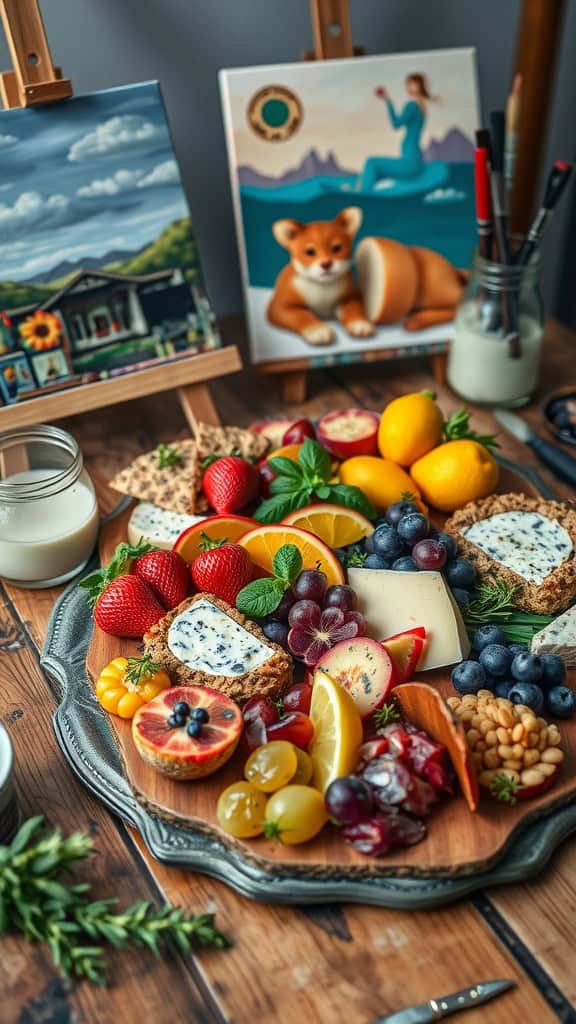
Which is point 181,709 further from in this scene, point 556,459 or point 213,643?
point 556,459

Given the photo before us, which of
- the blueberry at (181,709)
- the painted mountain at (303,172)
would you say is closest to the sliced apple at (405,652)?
the blueberry at (181,709)

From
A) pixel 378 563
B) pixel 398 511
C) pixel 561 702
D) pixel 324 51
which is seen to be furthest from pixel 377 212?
pixel 561 702

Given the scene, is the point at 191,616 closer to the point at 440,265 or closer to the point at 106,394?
the point at 106,394

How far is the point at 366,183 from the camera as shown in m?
2.29

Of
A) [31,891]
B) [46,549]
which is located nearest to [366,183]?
[46,549]

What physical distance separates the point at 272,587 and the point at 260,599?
3cm

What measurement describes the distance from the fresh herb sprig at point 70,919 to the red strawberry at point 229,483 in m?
0.74

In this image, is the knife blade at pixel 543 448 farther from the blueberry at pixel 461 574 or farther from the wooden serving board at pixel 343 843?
the wooden serving board at pixel 343 843

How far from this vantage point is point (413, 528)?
1.73 m

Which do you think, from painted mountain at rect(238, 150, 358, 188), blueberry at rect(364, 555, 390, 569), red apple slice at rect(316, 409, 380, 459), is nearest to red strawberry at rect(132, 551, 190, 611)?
blueberry at rect(364, 555, 390, 569)

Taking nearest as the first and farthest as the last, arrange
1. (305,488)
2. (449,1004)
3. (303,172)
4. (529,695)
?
(449,1004), (529,695), (305,488), (303,172)

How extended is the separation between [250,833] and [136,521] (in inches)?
29.3

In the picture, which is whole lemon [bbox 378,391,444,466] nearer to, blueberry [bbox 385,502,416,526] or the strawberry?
blueberry [bbox 385,502,416,526]

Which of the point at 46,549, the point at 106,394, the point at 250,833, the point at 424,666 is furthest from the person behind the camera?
the point at 106,394
